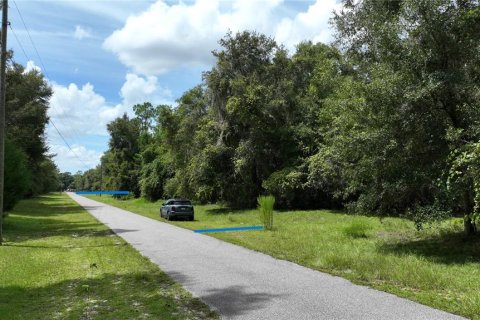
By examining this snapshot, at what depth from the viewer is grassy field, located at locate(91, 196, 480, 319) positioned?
804 cm

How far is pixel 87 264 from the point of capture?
12.1 m

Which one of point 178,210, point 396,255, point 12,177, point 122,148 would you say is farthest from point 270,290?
point 122,148

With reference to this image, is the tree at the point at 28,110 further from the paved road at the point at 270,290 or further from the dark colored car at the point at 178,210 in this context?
the paved road at the point at 270,290

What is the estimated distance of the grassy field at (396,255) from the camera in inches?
316

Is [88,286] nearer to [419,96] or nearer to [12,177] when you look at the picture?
[419,96]

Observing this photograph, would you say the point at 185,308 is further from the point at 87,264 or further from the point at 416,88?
the point at 416,88

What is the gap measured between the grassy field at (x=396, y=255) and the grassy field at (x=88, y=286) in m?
3.77

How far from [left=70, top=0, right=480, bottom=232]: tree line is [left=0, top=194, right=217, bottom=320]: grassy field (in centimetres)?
546

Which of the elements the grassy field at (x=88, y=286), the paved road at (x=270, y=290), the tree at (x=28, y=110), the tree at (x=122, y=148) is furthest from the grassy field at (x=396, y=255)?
the tree at (x=122, y=148)

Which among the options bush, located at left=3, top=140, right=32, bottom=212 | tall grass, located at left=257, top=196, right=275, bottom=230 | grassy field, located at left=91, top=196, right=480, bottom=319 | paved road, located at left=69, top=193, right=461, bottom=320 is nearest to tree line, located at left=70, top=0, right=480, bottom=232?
grassy field, located at left=91, top=196, right=480, bottom=319

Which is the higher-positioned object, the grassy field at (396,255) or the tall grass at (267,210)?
the tall grass at (267,210)

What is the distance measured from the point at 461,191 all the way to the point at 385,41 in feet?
15.3

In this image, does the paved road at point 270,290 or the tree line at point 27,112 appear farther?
the tree line at point 27,112

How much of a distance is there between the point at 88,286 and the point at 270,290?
3.75 meters
